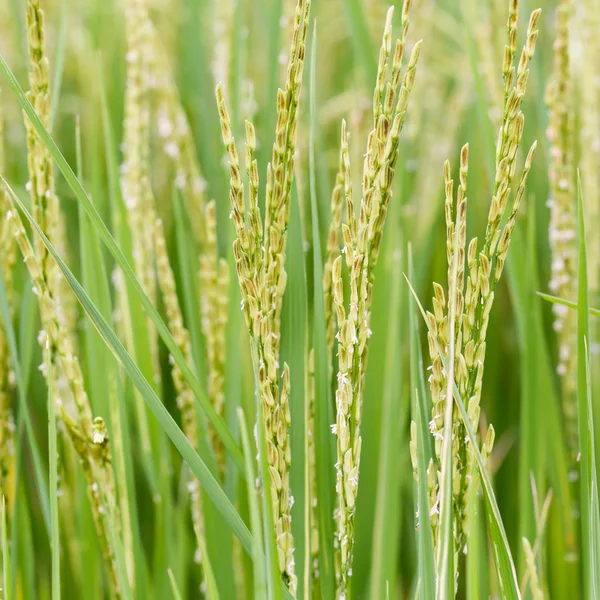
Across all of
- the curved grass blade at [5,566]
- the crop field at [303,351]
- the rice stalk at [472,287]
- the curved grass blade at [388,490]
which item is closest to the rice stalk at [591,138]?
the crop field at [303,351]

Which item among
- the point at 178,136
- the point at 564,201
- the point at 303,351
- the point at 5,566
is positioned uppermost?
the point at 178,136

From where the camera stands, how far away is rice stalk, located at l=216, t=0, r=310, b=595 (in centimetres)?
39

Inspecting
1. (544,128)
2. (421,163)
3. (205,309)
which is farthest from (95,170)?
(421,163)

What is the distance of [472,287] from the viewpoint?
1.28ft

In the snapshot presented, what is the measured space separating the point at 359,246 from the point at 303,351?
0.54 ft

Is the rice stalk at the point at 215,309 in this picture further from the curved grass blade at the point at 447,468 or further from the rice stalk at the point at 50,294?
the curved grass blade at the point at 447,468

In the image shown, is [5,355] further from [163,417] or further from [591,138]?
[591,138]

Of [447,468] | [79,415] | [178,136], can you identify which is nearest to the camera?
[447,468]

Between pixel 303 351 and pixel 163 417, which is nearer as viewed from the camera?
pixel 163 417

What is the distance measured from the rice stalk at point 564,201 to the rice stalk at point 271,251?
1.08 feet

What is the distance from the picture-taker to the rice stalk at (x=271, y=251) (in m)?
0.39

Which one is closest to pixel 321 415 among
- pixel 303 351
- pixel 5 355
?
pixel 303 351

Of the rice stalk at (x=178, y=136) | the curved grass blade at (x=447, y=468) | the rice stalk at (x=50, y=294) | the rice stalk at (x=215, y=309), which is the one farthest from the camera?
the rice stalk at (x=178, y=136)

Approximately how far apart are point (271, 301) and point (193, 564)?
48 centimetres
